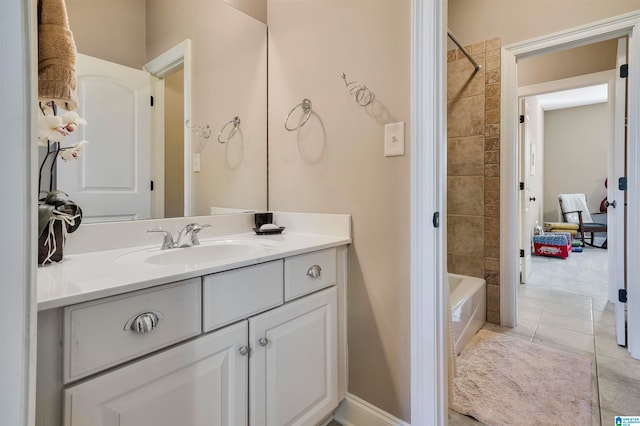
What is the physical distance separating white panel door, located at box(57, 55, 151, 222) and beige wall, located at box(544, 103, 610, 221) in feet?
24.7

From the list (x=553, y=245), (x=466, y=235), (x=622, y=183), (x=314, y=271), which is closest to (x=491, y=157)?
(x=466, y=235)

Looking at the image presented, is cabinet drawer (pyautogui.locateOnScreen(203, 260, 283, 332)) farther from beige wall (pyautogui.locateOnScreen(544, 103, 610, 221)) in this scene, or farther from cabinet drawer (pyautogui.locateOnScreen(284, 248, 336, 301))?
beige wall (pyautogui.locateOnScreen(544, 103, 610, 221))

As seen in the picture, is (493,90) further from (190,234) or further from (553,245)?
(553,245)

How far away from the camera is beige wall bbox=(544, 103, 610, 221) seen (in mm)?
6012

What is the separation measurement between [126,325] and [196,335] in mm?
188

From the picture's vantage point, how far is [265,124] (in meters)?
1.75

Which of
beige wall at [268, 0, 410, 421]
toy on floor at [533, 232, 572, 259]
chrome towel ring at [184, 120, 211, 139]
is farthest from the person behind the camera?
toy on floor at [533, 232, 572, 259]

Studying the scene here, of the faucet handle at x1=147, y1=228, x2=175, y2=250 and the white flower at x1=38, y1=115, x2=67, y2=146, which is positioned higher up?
the white flower at x1=38, y1=115, x2=67, y2=146

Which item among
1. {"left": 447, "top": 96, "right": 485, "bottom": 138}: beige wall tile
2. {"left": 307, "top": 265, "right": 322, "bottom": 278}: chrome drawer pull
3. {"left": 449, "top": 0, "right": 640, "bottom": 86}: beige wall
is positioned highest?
{"left": 449, "top": 0, "right": 640, "bottom": 86}: beige wall

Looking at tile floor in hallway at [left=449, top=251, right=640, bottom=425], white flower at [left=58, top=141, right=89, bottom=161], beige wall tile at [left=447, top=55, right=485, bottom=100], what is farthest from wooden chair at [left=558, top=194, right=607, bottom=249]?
white flower at [left=58, top=141, right=89, bottom=161]

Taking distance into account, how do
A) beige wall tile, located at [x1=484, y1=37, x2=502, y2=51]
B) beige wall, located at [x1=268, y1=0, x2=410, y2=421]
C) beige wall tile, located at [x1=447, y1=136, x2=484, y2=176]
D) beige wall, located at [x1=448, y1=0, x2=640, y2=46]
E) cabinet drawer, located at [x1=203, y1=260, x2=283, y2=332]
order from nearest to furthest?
cabinet drawer, located at [x1=203, y1=260, x2=283, y2=332]
beige wall, located at [x1=268, y1=0, x2=410, y2=421]
beige wall, located at [x1=448, y1=0, x2=640, y2=46]
beige wall tile, located at [x1=484, y1=37, x2=502, y2=51]
beige wall tile, located at [x1=447, y1=136, x2=484, y2=176]

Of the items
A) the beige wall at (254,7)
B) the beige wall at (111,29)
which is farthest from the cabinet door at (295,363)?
the beige wall at (254,7)

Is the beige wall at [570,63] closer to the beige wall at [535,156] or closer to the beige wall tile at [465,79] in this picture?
the beige wall tile at [465,79]

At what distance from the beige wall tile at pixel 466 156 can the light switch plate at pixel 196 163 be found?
1.93 metres
